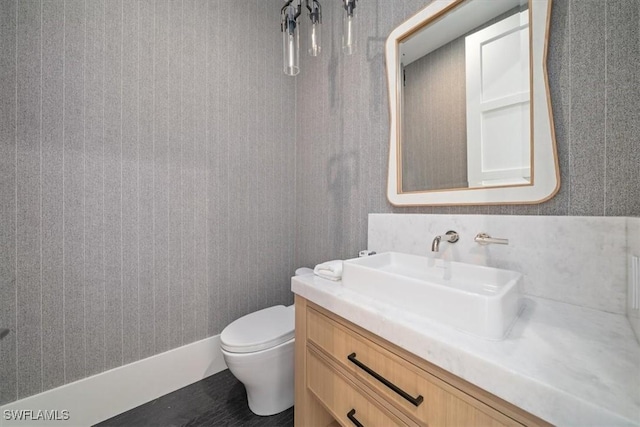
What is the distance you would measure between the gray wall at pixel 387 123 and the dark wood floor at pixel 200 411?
3.04ft

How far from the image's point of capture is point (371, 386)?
27.3 inches

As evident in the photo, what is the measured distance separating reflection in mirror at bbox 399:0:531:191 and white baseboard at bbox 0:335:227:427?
166cm

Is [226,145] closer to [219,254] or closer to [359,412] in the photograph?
[219,254]

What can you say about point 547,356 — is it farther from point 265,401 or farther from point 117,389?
point 117,389

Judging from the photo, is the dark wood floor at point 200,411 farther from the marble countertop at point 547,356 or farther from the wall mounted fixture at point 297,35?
the wall mounted fixture at point 297,35

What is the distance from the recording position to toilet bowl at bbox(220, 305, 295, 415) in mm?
1154

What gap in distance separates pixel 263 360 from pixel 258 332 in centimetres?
14

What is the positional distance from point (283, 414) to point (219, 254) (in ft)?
3.23

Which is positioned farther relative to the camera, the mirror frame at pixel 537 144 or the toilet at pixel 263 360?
the toilet at pixel 263 360

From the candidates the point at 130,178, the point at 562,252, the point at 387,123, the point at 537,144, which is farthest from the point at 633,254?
the point at 130,178

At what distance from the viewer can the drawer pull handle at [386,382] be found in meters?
0.58

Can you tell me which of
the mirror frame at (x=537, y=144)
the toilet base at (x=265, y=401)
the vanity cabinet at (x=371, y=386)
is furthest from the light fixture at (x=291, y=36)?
the toilet base at (x=265, y=401)

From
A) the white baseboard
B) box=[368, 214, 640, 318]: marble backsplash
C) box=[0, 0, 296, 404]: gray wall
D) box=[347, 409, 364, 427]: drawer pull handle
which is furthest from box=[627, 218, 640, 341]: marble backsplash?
the white baseboard

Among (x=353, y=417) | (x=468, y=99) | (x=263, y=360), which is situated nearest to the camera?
(x=353, y=417)
